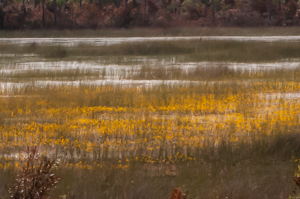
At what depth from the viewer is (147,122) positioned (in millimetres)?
12734

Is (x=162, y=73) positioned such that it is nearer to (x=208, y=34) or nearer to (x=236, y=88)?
(x=236, y=88)

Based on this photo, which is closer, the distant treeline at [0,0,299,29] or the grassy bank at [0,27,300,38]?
the grassy bank at [0,27,300,38]

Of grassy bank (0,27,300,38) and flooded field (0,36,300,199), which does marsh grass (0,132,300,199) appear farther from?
grassy bank (0,27,300,38)

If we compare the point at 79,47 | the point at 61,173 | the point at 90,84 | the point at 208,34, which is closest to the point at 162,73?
the point at 90,84

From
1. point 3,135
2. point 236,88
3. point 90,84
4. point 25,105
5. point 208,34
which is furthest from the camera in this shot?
point 208,34

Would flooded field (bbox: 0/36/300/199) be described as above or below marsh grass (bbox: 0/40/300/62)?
above

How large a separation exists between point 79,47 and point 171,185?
95.7 ft

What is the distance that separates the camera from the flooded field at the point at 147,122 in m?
8.58

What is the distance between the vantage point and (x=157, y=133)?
11539 mm

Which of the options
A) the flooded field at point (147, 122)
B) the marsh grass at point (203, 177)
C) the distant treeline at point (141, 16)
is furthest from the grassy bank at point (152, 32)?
the marsh grass at point (203, 177)

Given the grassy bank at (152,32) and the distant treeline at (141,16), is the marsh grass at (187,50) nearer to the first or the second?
the grassy bank at (152,32)

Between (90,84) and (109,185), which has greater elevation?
(109,185)

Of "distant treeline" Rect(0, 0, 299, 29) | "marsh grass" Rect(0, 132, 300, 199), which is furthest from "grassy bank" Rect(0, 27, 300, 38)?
"marsh grass" Rect(0, 132, 300, 199)

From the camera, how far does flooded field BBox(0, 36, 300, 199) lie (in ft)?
28.1
